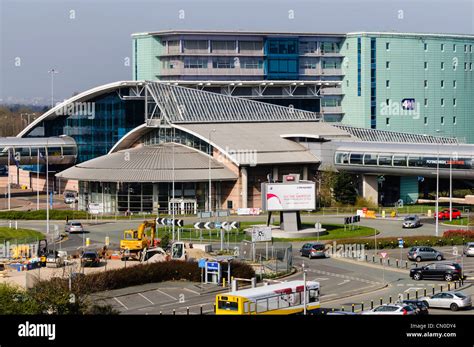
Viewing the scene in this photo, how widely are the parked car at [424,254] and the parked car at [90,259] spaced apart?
17612 millimetres

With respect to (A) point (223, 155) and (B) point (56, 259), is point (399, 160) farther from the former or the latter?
(B) point (56, 259)

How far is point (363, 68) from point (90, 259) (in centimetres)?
8385

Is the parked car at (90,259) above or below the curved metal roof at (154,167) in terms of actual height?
below

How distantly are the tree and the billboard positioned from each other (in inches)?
752

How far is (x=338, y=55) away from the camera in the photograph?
14312 centimetres

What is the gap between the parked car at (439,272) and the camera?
176 feet

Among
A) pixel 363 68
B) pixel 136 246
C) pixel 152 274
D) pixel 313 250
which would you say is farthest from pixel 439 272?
pixel 363 68

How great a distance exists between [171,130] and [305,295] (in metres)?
58.8

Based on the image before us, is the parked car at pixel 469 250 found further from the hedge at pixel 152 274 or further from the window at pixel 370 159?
the window at pixel 370 159

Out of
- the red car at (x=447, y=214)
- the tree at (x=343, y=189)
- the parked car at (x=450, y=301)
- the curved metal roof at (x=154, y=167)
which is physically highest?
the curved metal roof at (x=154, y=167)

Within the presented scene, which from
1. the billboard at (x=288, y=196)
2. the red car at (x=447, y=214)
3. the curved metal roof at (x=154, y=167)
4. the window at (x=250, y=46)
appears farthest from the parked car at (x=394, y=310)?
the window at (x=250, y=46)

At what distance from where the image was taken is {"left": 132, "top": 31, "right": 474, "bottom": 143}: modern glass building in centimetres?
13788

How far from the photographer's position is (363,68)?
13850 centimetres
